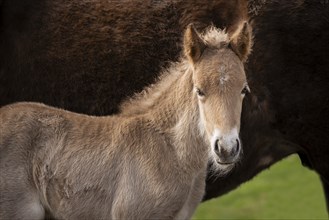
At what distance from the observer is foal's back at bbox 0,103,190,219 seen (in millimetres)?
6324

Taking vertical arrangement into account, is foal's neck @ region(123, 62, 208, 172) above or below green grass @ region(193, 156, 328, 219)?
above

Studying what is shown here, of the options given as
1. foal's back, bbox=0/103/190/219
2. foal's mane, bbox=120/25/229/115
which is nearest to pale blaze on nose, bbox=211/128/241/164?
foal's back, bbox=0/103/190/219

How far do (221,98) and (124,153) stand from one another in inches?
33.5

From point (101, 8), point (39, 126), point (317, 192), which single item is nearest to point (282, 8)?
point (101, 8)

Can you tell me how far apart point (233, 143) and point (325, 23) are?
1.91m

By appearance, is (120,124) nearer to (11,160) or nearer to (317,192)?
(11,160)

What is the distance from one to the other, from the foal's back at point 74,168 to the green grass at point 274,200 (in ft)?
18.1

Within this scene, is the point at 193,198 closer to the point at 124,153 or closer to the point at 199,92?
the point at 124,153

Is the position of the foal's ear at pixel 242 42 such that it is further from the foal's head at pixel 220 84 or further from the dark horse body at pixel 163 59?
the dark horse body at pixel 163 59

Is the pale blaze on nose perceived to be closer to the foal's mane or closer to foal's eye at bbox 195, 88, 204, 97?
foal's eye at bbox 195, 88, 204, 97

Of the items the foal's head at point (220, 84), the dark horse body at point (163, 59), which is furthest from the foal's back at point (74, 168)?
the dark horse body at point (163, 59)

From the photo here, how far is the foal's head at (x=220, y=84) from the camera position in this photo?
19.6 ft

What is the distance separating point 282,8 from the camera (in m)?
7.44

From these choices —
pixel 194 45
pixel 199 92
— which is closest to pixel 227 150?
pixel 199 92
